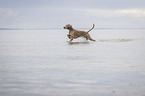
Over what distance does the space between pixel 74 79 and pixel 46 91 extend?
146 centimetres

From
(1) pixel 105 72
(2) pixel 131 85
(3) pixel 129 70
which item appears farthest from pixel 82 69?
(2) pixel 131 85

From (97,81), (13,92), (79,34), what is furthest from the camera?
(79,34)

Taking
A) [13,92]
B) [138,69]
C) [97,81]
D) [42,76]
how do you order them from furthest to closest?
[138,69] < [42,76] < [97,81] < [13,92]

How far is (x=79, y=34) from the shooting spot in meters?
23.3

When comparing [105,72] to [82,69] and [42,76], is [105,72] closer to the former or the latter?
[82,69]

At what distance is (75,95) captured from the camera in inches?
226

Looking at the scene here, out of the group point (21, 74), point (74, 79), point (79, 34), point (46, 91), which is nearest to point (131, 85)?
point (74, 79)

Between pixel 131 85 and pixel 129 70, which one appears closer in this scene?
pixel 131 85

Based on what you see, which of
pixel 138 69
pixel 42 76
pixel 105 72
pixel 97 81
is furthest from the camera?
pixel 138 69

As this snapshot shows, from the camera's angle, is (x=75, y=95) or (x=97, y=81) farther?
(x=97, y=81)

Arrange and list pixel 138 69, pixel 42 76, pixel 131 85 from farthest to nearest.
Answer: pixel 138 69
pixel 42 76
pixel 131 85

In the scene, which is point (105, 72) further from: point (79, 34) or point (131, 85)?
point (79, 34)

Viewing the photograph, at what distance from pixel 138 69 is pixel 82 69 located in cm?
190

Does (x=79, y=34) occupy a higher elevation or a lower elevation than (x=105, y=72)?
higher
